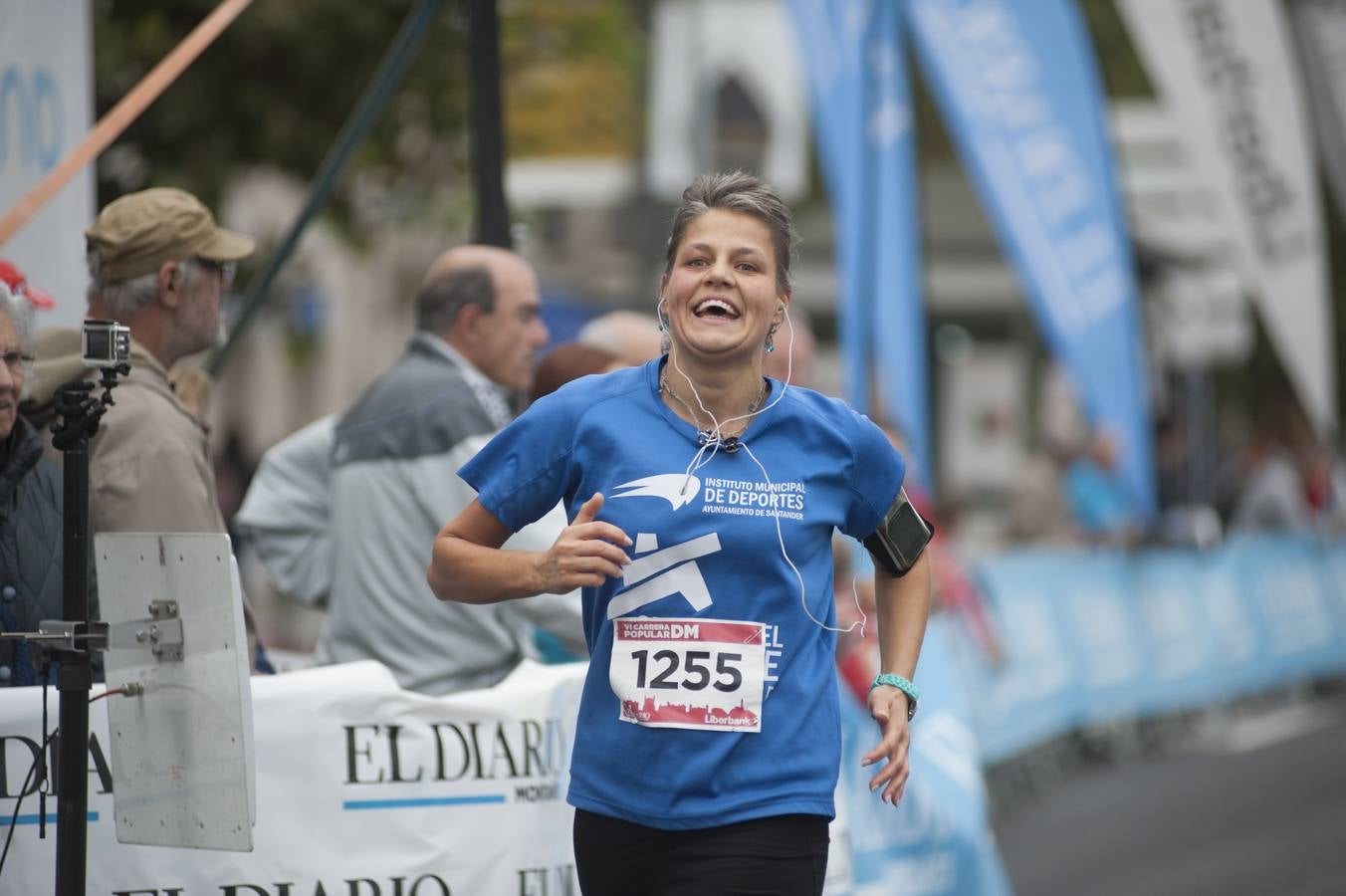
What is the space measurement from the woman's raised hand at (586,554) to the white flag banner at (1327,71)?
13.9 meters

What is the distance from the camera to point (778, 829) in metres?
3.85

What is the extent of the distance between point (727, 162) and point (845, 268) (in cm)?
729

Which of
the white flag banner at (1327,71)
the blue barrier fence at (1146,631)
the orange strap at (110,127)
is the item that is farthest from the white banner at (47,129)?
the white flag banner at (1327,71)

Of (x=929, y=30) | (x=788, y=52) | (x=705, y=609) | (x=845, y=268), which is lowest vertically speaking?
(x=705, y=609)

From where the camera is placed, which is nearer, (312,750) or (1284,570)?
(312,750)

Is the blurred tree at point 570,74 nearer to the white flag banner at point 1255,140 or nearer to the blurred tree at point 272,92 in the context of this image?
the blurred tree at point 272,92

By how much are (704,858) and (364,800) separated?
4.38 feet

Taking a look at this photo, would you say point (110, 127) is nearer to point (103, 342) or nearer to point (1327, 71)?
point (103, 342)

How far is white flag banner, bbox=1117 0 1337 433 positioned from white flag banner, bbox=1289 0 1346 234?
154 centimetres

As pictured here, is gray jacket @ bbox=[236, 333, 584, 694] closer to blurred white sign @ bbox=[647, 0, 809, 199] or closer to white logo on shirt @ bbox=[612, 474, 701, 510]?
white logo on shirt @ bbox=[612, 474, 701, 510]

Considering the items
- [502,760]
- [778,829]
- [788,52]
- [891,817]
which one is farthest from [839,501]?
[788,52]

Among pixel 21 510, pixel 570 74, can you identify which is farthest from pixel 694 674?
pixel 570 74

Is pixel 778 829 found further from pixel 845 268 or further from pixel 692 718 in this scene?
pixel 845 268

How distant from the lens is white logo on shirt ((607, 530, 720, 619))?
152 inches
